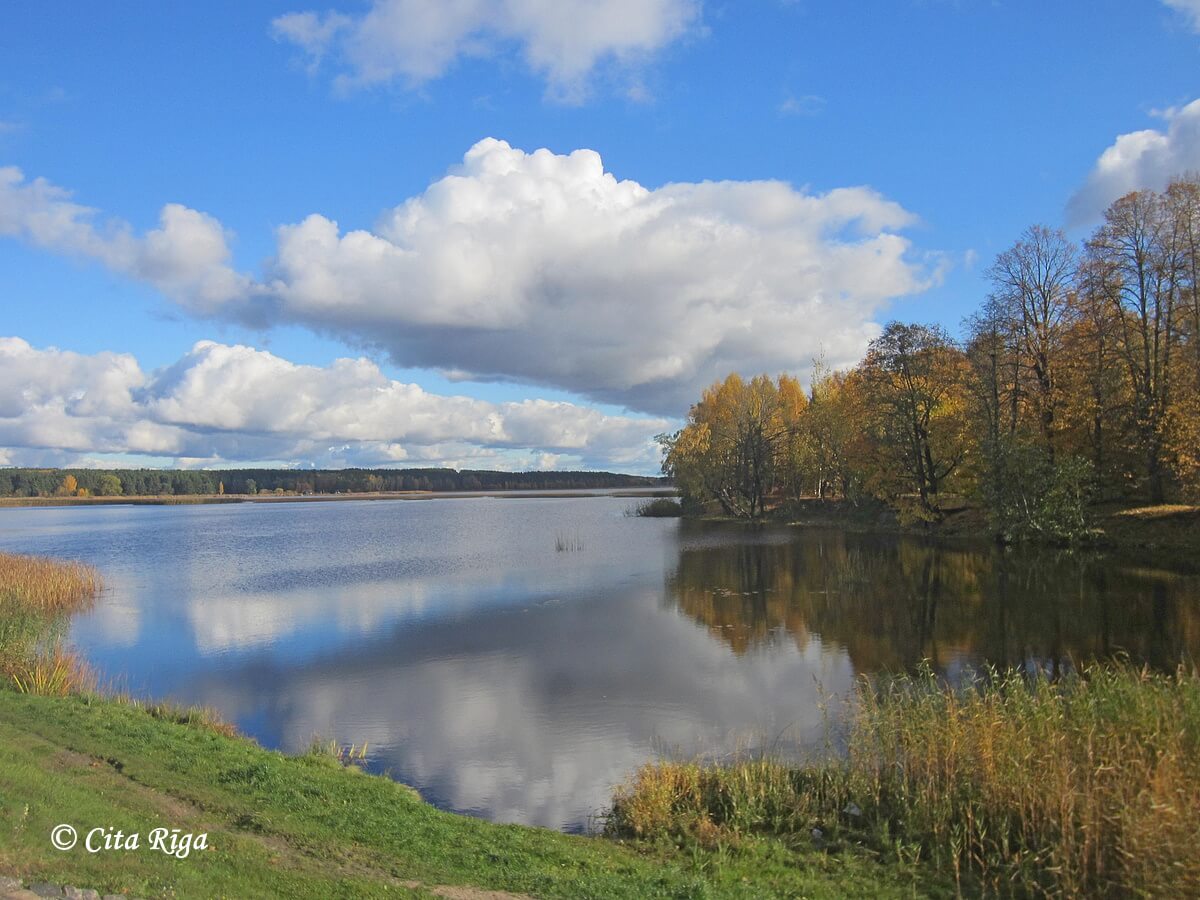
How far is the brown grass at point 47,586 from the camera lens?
26078 millimetres

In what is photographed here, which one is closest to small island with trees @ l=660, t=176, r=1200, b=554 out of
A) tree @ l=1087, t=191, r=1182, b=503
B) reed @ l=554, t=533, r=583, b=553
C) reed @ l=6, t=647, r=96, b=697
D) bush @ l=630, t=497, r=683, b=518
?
tree @ l=1087, t=191, r=1182, b=503

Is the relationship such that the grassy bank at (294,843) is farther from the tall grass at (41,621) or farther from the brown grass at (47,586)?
the brown grass at (47,586)

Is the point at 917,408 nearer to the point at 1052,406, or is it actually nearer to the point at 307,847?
the point at 1052,406

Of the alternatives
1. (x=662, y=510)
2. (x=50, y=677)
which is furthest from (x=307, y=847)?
(x=662, y=510)

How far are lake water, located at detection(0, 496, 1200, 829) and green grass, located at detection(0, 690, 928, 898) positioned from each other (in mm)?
1804

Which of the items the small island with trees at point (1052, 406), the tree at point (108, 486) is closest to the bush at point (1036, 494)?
the small island with trees at point (1052, 406)

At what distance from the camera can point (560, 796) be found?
35.9 feet

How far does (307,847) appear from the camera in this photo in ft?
24.5

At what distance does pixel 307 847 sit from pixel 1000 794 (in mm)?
7055

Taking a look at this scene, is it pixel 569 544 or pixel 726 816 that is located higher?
pixel 726 816

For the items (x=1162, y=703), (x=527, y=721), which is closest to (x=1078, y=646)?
(x=1162, y=703)

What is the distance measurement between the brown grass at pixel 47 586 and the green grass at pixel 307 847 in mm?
18912

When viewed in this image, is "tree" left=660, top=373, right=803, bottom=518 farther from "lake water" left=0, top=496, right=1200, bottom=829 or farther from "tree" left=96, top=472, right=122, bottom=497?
"tree" left=96, top=472, right=122, bottom=497

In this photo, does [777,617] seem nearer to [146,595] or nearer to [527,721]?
[527,721]
